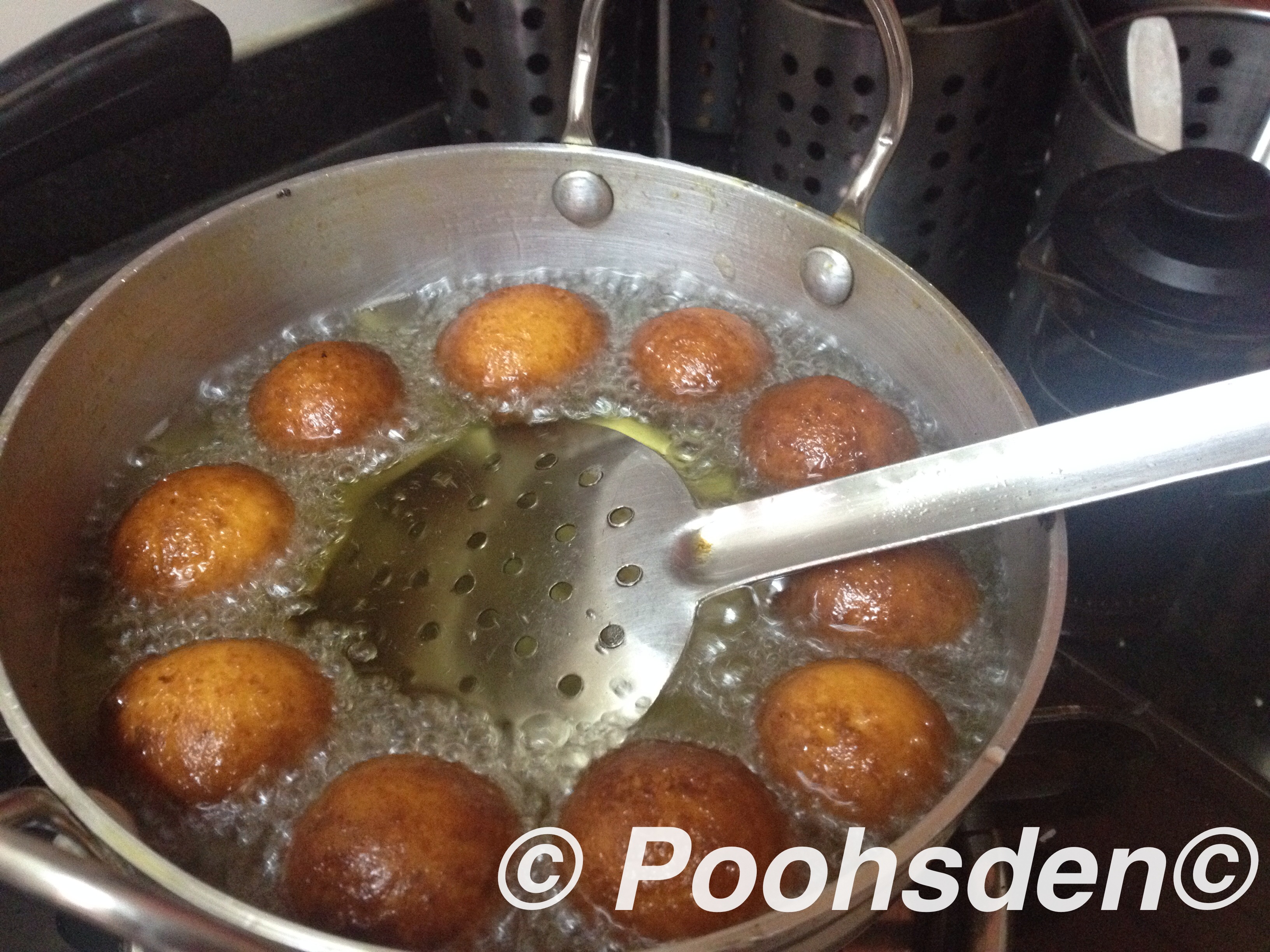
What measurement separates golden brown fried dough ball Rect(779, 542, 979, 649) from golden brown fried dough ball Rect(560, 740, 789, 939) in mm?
148

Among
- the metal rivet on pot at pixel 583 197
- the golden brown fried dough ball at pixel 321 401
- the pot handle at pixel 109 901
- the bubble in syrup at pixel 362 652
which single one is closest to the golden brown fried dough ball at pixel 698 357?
the metal rivet on pot at pixel 583 197

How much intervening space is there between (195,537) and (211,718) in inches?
6.5

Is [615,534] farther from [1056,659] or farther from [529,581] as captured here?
[1056,659]

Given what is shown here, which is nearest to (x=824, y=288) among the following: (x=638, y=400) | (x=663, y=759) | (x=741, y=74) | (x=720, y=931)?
(x=638, y=400)

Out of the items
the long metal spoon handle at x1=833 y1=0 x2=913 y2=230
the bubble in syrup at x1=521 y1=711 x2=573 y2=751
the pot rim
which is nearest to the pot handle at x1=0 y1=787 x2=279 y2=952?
the pot rim

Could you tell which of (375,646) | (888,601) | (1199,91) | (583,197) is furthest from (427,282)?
(1199,91)

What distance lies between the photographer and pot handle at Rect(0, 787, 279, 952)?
40cm

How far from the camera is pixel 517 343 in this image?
889 mm

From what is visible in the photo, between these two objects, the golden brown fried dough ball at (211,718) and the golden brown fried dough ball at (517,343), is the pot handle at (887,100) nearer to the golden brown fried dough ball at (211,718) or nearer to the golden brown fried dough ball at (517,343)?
the golden brown fried dough ball at (517,343)

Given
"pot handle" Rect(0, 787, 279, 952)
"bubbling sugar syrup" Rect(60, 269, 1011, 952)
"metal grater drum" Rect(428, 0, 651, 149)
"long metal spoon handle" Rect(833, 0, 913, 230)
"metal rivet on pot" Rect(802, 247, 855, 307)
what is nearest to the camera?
"pot handle" Rect(0, 787, 279, 952)

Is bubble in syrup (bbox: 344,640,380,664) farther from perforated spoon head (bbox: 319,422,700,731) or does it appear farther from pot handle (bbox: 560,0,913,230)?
pot handle (bbox: 560,0,913,230)

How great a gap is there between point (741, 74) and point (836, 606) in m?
0.64

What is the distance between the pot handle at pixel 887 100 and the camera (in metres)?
0.75

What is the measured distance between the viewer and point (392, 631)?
0.74 meters
